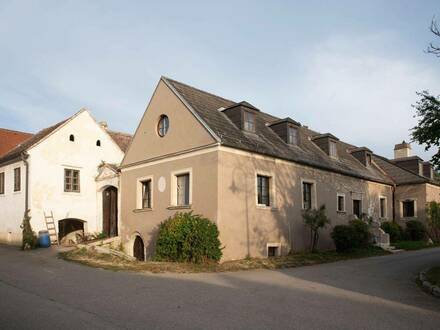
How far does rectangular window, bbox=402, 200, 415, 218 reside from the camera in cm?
3219

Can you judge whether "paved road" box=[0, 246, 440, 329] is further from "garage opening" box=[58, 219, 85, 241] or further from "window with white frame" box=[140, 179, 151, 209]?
"garage opening" box=[58, 219, 85, 241]

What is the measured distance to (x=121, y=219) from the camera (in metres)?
23.3

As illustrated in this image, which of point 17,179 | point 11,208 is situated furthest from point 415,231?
point 11,208

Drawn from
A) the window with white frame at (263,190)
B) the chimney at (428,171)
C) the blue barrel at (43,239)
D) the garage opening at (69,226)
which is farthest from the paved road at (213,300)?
the chimney at (428,171)

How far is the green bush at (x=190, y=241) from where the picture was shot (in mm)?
16391

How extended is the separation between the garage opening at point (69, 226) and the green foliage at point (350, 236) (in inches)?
577

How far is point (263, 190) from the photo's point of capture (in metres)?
20.0

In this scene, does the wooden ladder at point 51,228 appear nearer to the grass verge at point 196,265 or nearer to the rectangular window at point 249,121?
the grass verge at point 196,265

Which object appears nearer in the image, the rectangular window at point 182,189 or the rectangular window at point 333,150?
the rectangular window at point 182,189

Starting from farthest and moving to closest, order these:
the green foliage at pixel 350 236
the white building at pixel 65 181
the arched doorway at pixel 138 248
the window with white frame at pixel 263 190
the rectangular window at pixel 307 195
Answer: the white building at pixel 65 181
the rectangular window at pixel 307 195
the arched doorway at pixel 138 248
the green foliage at pixel 350 236
the window with white frame at pixel 263 190

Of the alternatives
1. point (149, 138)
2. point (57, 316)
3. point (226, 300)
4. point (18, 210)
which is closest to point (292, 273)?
point (226, 300)

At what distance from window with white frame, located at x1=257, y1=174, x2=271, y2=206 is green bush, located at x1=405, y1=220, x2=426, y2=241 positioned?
50.8 ft

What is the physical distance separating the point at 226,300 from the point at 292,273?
5926 millimetres

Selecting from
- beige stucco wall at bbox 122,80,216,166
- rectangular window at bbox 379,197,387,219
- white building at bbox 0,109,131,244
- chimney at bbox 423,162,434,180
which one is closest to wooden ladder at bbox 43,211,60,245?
white building at bbox 0,109,131,244
